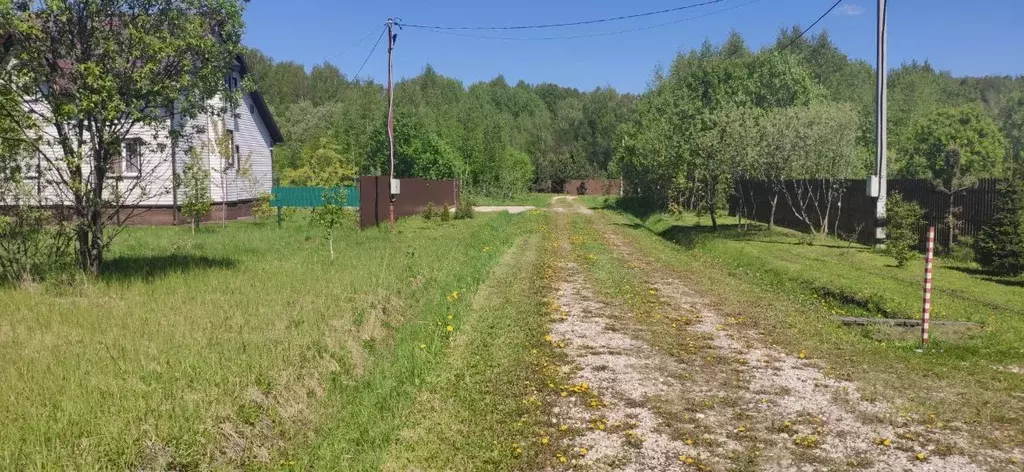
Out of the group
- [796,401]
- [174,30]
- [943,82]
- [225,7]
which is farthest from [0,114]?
[943,82]

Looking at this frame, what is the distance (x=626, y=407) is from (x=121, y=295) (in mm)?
7389

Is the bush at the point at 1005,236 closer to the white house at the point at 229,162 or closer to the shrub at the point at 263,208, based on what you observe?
the white house at the point at 229,162

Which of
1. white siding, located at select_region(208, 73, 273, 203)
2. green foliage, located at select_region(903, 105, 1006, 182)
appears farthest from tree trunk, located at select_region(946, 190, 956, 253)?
green foliage, located at select_region(903, 105, 1006, 182)

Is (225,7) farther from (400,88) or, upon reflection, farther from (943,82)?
(943,82)

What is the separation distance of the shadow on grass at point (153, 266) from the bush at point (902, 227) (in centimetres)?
1424

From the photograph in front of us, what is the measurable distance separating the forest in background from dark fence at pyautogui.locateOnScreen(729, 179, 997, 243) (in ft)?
3.82

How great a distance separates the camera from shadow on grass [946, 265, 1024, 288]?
44.7 ft

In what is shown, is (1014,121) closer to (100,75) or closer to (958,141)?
(958,141)

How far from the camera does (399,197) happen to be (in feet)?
101

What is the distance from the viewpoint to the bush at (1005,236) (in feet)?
46.8

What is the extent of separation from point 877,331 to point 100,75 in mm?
11916

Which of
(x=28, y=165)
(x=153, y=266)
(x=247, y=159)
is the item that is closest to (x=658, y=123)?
(x=247, y=159)

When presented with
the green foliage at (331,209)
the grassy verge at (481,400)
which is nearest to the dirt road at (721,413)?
the grassy verge at (481,400)

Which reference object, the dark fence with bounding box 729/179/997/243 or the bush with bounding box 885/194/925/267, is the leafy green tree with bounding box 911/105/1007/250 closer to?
the dark fence with bounding box 729/179/997/243
